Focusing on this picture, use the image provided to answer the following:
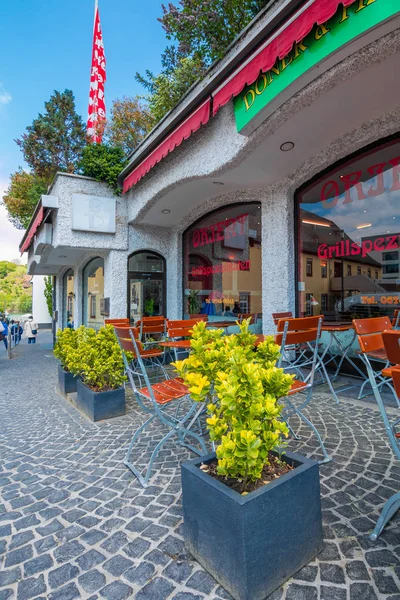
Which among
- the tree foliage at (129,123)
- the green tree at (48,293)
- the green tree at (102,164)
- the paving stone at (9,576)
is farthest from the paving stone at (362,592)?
the green tree at (48,293)

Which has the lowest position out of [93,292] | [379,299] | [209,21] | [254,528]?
[254,528]

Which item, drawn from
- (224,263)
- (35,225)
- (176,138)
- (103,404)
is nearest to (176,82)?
(176,138)

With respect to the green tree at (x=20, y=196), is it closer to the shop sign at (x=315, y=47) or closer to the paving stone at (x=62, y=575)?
the shop sign at (x=315, y=47)

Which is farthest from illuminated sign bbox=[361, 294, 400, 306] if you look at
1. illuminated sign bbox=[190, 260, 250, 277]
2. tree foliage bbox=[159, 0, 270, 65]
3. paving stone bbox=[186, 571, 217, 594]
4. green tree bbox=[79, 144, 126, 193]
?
green tree bbox=[79, 144, 126, 193]

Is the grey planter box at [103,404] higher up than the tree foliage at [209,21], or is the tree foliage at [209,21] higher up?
the tree foliage at [209,21]

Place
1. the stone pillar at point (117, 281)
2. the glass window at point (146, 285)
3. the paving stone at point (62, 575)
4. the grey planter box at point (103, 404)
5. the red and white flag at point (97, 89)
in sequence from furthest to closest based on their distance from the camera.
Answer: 1. the red and white flag at point (97, 89)
2. the glass window at point (146, 285)
3. the stone pillar at point (117, 281)
4. the grey planter box at point (103, 404)
5. the paving stone at point (62, 575)

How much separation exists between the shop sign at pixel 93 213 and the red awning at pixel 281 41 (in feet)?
13.3

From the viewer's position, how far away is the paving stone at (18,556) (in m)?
1.56

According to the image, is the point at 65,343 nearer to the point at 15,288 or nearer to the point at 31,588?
the point at 31,588

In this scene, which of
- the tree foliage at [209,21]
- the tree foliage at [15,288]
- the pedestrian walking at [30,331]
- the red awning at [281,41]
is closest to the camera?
the red awning at [281,41]

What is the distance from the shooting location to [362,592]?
51.9 inches

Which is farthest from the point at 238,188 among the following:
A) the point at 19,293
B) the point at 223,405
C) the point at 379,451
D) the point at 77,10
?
the point at 19,293

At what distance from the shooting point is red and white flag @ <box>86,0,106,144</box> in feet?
40.0

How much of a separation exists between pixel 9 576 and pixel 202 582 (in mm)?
898
